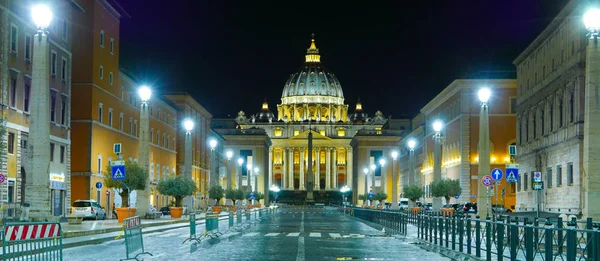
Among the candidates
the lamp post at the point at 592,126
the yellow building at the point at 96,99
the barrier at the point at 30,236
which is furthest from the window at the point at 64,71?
the barrier at the point at 30,236

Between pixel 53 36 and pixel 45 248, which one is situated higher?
pixel 53 36

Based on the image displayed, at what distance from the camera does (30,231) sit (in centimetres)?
1466

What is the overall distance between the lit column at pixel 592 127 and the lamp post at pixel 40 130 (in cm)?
1480

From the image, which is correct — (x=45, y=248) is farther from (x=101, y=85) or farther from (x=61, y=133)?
(x=101, y=85)

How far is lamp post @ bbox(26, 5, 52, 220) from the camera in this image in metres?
26.8

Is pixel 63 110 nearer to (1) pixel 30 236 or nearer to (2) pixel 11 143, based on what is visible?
(2) pixel 11 143

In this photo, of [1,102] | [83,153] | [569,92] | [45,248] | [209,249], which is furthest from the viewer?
[83,153]

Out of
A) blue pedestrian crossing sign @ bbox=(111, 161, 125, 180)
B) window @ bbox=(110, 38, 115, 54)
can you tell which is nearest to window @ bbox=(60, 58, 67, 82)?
window @ bbox=(110, 38, 115, 54)

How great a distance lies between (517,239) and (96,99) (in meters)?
50.9

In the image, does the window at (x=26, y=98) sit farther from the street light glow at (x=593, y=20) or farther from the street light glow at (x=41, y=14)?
the street light glow at (x=593, y=20)

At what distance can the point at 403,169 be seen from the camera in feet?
540

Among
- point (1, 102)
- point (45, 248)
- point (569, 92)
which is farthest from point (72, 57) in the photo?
point (45, 248)

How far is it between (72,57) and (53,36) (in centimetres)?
981

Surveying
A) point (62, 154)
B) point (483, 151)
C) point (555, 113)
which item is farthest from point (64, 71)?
point (555, 113)
